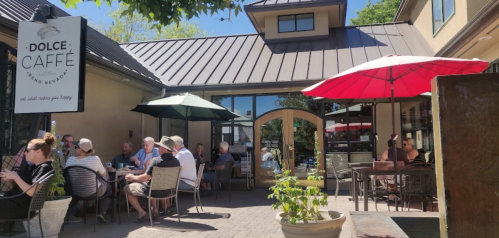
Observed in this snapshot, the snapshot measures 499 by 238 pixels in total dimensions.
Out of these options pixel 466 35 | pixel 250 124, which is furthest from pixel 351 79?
pixel 250 124

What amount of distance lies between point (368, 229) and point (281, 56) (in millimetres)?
9693

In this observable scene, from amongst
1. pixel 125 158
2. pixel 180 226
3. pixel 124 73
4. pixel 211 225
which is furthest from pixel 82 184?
pixel 124 73

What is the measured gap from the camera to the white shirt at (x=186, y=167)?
6.31 meters

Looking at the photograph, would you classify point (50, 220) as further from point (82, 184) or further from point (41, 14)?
point (41, 14)

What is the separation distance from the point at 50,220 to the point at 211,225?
7.01 feet

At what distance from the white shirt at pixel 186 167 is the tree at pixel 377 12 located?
22.0 meters

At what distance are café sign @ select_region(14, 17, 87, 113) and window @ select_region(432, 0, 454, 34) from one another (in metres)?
7.59

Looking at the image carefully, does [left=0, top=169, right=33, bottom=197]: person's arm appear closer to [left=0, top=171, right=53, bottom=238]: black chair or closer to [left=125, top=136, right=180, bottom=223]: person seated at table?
[left=0, top=171, right=53, bottom=238]: black chair

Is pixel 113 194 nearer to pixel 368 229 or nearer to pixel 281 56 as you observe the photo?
pixel 368 229

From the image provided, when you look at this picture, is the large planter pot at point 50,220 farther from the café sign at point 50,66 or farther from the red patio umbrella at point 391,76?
the red patio umbrella at point 391,76

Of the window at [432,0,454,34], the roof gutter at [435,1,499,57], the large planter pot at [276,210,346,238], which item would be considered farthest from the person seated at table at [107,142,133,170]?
the window at [432,0,454,34]

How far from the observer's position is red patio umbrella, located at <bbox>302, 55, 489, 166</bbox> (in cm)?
455

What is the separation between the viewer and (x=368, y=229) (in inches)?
83.7

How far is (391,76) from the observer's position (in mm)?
5453
